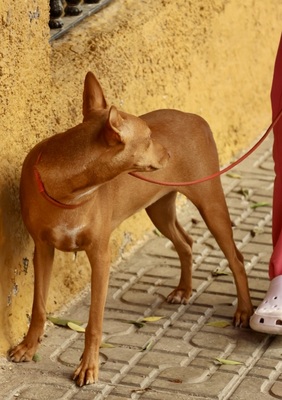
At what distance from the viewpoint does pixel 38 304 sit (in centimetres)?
530

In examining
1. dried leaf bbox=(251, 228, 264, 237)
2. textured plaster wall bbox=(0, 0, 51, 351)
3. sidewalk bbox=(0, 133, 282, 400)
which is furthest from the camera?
dried leaf bbox=(251, 228, 264, 237)

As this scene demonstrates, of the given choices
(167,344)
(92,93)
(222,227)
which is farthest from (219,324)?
(92,93)

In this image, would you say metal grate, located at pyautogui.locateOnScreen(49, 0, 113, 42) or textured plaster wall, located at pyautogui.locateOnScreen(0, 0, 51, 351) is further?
metal grate, located at pyautogui.locateOnScreen(49, 0, 113, 42)

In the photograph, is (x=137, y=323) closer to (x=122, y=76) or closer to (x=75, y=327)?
(x=75, y=327)

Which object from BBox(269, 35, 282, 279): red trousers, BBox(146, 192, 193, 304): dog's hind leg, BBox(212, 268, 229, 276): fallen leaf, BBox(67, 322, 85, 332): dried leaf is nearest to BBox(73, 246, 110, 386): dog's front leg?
BBox(67, 322, 85, 332): dried leaf

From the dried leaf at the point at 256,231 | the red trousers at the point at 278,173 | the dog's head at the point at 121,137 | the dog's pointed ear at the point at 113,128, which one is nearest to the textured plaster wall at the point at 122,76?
the dog's head at the point at 121,137

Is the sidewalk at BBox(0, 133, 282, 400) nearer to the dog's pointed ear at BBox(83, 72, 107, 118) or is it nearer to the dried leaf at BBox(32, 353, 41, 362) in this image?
the dried leaf at BBox(32, 353, 41, 362)

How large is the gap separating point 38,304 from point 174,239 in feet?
3.56

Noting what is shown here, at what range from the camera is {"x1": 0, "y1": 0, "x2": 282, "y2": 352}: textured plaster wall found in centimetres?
538

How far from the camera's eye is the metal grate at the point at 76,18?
6.25 m

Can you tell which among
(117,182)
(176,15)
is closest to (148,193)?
(117,182)

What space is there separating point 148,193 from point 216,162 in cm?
47

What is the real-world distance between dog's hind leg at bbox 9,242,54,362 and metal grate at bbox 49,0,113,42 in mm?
1416

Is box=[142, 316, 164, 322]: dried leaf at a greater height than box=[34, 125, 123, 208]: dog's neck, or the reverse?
box=[34, 125, 123, 208]: dog's neck
